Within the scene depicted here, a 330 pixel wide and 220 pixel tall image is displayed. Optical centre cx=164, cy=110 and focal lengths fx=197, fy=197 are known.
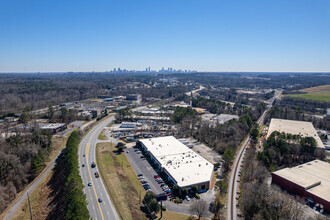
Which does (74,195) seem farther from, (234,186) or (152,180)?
(234,186)

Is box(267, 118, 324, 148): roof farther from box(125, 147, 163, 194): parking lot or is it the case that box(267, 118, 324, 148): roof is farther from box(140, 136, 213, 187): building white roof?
box(125, 147, 163, 194): parking lot

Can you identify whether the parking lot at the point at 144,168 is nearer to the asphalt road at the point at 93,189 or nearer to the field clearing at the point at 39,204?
the asphalt road at the point at 93,189

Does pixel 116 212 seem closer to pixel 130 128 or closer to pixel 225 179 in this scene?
pixel 225 179

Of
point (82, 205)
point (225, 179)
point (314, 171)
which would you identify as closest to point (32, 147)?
point (82, 205)

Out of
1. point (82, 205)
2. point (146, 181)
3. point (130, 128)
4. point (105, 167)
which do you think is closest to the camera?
point (82, 205)

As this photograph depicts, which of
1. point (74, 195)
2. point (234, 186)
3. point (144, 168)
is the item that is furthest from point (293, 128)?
point (74, 195)

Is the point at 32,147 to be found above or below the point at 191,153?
above
